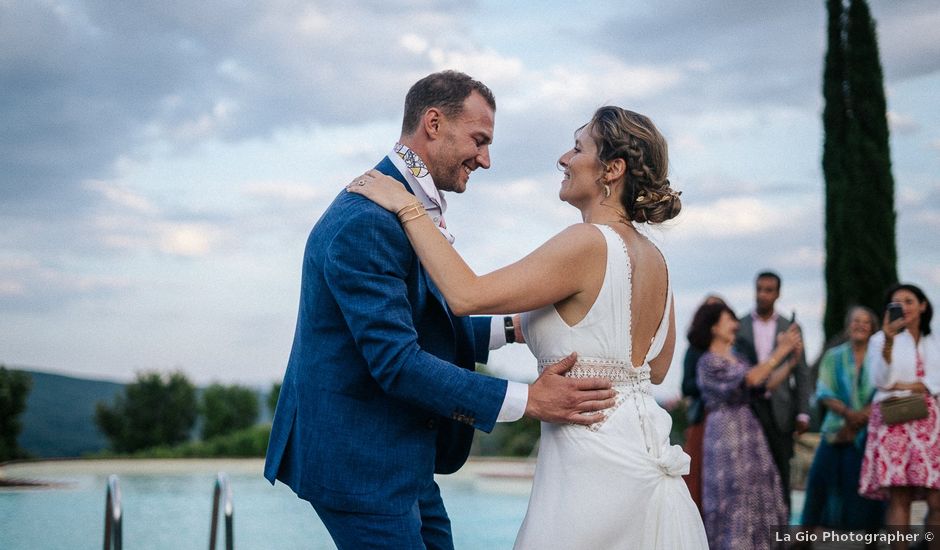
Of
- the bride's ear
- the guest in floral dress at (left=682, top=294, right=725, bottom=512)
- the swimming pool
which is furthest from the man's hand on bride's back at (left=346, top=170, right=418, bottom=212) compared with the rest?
the swimming pool

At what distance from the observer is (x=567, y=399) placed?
2625 millimetres

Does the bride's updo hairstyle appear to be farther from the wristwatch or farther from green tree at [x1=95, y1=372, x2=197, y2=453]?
green tree at [x1=95, y1=372, x2=197, y2=453]

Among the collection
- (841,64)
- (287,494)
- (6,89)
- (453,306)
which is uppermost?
(841,64)

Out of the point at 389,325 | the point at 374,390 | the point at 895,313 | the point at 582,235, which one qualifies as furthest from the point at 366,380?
the point at 895,313

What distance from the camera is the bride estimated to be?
2.61 meters

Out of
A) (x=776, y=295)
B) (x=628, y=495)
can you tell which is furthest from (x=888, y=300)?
(x=628, y=495)

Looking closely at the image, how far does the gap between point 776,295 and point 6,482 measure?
934cm

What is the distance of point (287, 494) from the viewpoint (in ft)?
41.2

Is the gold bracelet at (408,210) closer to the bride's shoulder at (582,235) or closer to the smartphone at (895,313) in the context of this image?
the bride's shoulder at (582,235)

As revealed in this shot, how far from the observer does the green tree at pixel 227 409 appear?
17.5 m

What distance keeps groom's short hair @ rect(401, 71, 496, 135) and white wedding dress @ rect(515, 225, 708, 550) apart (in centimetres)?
58

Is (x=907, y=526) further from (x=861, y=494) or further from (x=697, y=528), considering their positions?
(x=697, y=528)

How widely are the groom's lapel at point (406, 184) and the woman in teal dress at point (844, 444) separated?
5.54 m

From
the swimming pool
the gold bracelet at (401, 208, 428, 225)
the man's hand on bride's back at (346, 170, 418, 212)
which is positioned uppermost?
the man's hand on bride's back at (346, 170, 418, 212)
